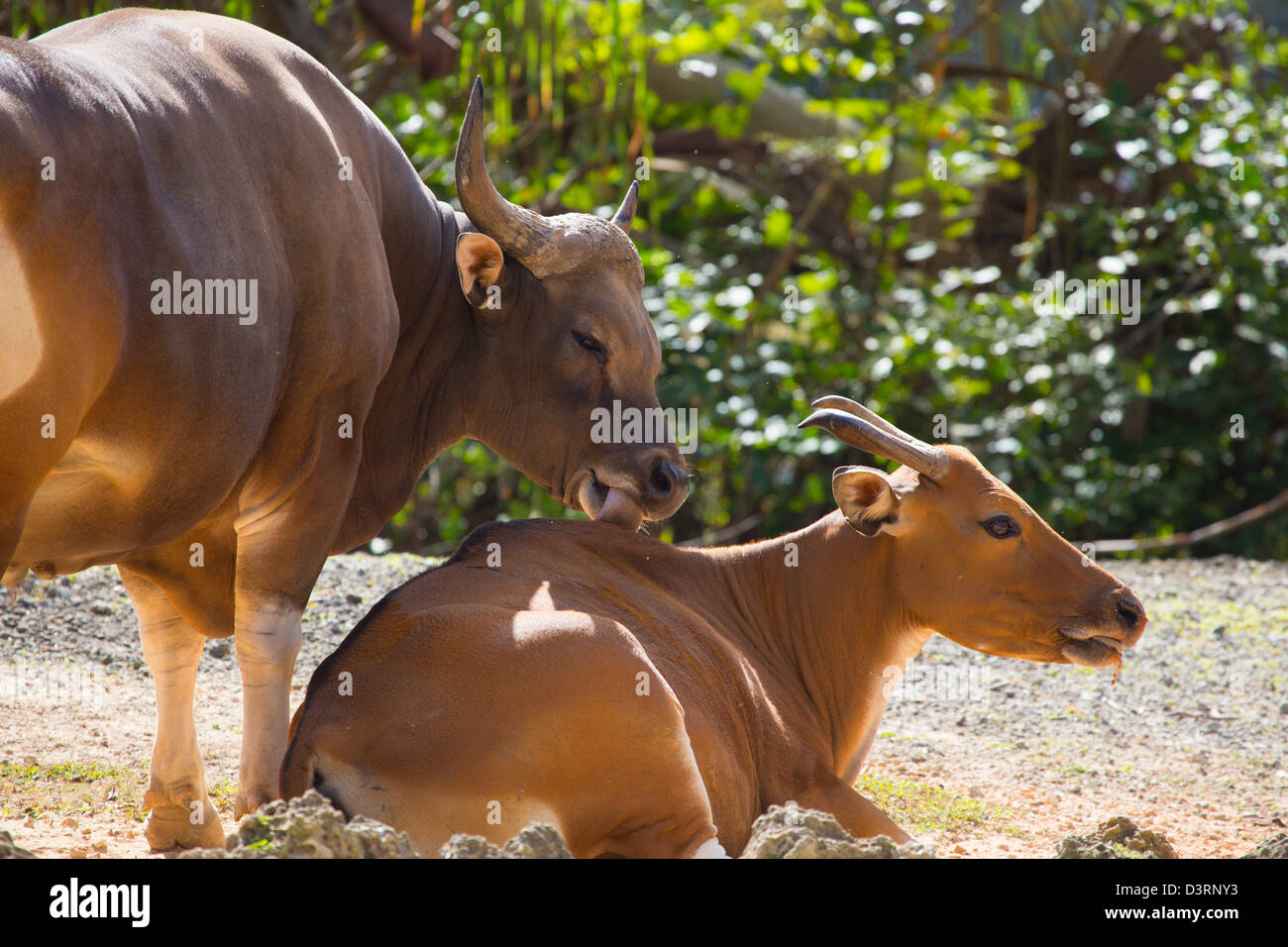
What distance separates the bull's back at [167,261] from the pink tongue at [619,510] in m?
1.02

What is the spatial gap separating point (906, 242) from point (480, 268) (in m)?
8.53

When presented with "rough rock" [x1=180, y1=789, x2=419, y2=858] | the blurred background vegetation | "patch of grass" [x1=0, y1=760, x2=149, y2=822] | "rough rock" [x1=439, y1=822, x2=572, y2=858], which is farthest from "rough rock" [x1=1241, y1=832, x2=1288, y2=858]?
the blurred background vegetation

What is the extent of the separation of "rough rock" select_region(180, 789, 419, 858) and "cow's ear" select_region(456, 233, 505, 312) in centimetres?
222

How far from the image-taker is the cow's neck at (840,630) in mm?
5051

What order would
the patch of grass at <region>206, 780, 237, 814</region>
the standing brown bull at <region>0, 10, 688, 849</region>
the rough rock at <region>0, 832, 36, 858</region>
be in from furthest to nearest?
the patch of grass at <region>206, 780, 237, 814</region> < the standing brown bull at <region>0, 10, 688, 849</region> < the rough rock at <region>0, 832, 36, 858</region>

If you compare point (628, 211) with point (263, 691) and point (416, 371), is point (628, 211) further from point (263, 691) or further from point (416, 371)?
point (263, 691)

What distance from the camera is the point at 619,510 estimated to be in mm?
4992

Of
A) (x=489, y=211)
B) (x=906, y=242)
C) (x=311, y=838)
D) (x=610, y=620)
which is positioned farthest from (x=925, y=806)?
(x=906, y=242)

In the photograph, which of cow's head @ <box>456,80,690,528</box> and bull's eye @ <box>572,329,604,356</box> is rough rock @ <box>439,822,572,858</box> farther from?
bull's eye @ <box>572,329,604,356</box>

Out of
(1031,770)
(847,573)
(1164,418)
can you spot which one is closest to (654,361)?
(847,573)

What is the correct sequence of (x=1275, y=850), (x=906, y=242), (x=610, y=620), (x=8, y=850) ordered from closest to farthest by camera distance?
(x=8, y=850) → (x=1275, y=850) → (x=610, y=620) → (x=906, y=242)

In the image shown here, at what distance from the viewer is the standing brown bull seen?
127 inches
